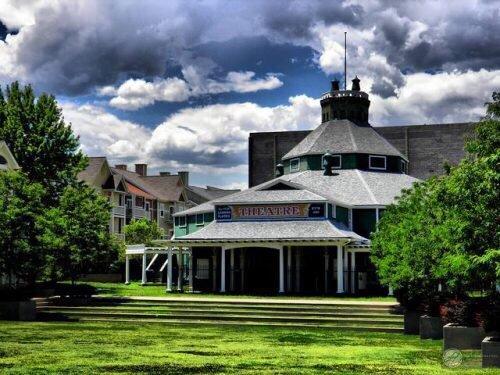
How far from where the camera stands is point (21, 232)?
29.3 metres

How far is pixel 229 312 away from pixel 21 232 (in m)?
8.59

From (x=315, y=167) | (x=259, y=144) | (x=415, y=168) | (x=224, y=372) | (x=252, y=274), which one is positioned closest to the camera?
(x=224, y=372)

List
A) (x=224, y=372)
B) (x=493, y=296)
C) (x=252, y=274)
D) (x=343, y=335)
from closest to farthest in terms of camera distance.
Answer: (x=224, y=372)
(x=493, y=296)
(x=343, y=335)
(x=252, y=274)

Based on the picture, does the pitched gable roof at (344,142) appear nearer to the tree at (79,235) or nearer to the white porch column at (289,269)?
the white porch column at (289,269)

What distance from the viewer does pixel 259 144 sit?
8244 cm

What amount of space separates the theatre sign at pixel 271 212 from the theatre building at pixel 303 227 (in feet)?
0.19

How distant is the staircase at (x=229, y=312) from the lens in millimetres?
27219

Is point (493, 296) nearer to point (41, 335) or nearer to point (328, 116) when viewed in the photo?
point (41, 335)

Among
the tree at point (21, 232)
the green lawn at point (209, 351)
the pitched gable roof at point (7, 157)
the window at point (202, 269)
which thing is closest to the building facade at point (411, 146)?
the window at point (202, 269)

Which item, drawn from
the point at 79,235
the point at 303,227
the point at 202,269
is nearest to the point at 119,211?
the point at 202,269

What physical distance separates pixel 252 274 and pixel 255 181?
34.3 metres

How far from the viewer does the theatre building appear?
42656 mm

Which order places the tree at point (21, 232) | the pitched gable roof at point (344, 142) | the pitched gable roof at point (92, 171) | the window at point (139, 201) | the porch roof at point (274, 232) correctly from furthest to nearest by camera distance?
the window at point (139, 201) → the pitched gable roof at point (92, 171) → the pitched gable roof at point (344, 142) → the porch roof at point (274, 232) → the tree at point (21, 232)

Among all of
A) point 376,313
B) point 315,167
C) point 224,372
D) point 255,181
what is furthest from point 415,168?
point 224,372
